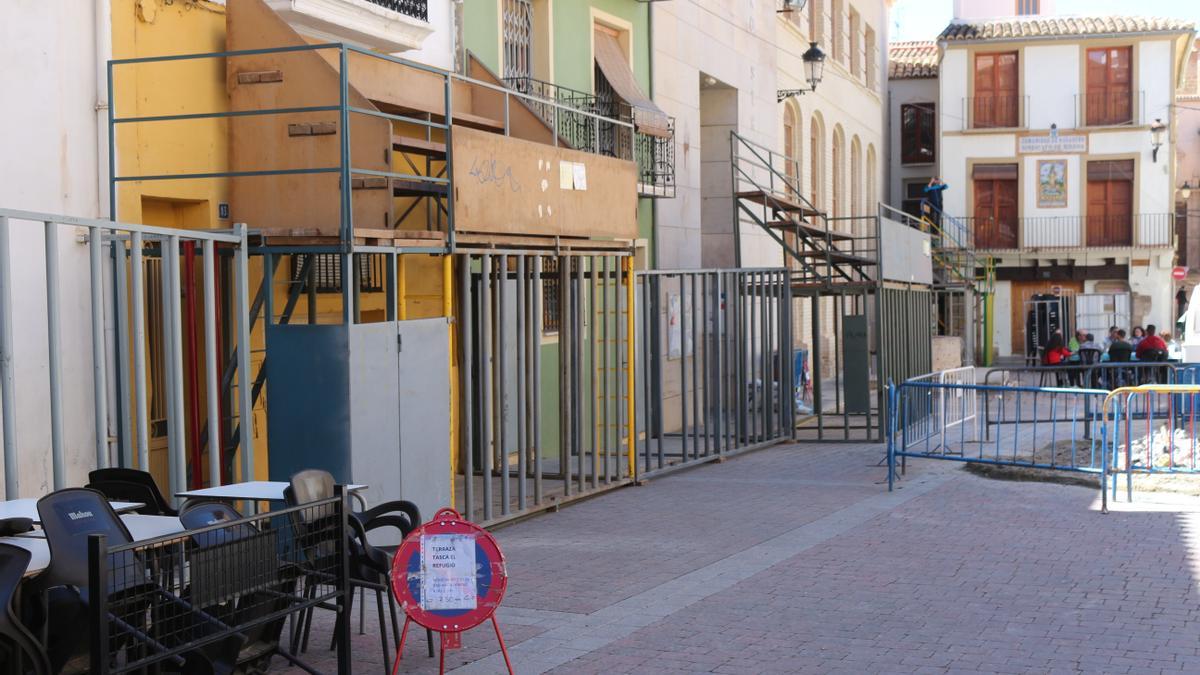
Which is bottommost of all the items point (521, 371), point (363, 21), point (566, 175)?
point (521, 371)

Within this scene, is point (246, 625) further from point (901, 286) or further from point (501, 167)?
point (901, 286)

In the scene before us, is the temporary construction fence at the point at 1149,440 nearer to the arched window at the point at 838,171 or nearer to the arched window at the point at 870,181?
the arched window at the point at 838,171

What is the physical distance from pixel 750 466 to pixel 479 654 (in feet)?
28.5

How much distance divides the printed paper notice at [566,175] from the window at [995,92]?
34935 mm

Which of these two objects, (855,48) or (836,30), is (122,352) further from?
(855,48)

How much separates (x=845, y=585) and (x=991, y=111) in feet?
126

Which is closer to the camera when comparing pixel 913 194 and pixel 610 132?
pixel 610 132

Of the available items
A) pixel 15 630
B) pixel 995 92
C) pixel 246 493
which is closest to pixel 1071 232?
pixel 995 92

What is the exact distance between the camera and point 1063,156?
44.2 meters

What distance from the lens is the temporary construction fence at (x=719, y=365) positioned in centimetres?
1507

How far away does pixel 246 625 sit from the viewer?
5875mm

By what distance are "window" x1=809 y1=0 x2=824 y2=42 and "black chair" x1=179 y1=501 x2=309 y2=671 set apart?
84.1 ft

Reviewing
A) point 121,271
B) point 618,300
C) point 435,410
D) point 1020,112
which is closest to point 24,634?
point 121,271

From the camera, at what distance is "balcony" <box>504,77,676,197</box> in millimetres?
16516
